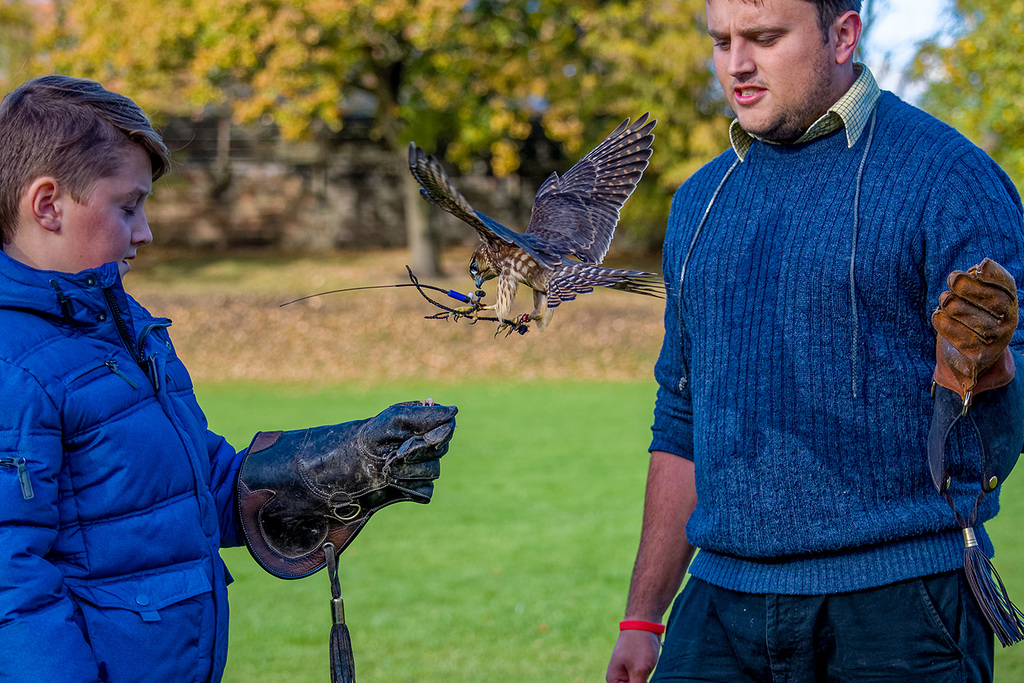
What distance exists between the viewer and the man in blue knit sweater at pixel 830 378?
6.91 ft

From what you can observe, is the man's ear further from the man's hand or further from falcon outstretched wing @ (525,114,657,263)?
the man's hand

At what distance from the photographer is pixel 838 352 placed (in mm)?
2197

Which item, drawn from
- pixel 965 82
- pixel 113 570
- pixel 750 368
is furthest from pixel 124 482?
pixel 965 82

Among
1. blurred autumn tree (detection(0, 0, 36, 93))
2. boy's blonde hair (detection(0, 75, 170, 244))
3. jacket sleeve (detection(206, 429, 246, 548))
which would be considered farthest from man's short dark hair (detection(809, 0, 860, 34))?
blurred autumn tree (detection(0, 0, 36, 93))

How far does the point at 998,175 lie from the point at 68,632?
2.09 m

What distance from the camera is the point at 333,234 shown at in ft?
90.0

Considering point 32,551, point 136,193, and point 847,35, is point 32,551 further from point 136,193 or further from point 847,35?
point 847,35

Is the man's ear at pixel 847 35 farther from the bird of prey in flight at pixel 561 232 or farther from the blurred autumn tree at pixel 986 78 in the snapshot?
the blurred autumn tree at pixel 986 78

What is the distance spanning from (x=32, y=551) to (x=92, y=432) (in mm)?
252

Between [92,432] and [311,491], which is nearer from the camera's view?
[92,432]

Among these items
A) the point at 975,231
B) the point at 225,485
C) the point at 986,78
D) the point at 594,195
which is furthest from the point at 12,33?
the point at 975,231

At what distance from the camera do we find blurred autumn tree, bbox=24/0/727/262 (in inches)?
744

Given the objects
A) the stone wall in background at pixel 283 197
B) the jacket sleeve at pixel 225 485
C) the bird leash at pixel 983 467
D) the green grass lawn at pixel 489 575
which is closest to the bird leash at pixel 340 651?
the jacket sleeve at pixel 225 485

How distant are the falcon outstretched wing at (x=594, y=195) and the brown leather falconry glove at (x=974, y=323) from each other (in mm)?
985
